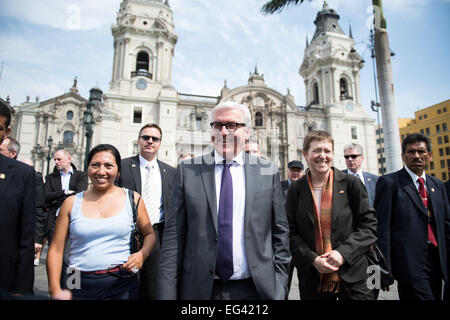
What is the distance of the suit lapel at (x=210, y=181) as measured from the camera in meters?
1.93

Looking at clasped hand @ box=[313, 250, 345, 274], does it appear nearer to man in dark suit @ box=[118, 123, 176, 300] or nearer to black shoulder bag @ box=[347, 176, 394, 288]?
black shoulder bag @ box=[347, 176, 394, 288]

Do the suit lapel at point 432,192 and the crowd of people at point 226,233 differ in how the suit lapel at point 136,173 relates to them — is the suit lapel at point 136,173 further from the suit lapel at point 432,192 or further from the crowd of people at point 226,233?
the suit lapel at point 432,192

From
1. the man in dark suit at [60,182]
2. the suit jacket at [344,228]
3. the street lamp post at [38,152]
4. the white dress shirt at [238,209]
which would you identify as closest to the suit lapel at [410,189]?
the suit jacket at [344,228]

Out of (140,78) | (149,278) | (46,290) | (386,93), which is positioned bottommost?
(46,290)

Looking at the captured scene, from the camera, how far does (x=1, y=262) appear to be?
1918 millimetres

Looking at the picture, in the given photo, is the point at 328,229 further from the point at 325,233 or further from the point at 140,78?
the point at 140,78

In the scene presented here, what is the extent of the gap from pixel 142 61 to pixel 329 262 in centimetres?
3107

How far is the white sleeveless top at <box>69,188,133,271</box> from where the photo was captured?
2.06 meters

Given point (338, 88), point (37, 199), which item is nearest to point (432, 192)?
point (37, 199)

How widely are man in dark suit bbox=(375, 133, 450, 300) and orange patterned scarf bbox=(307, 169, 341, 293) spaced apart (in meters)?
0.89

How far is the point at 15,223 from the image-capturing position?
203cm

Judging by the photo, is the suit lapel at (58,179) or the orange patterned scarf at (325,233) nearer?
the orange patterned scarf at (325,233)

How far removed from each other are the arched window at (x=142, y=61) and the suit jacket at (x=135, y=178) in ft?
93.8
